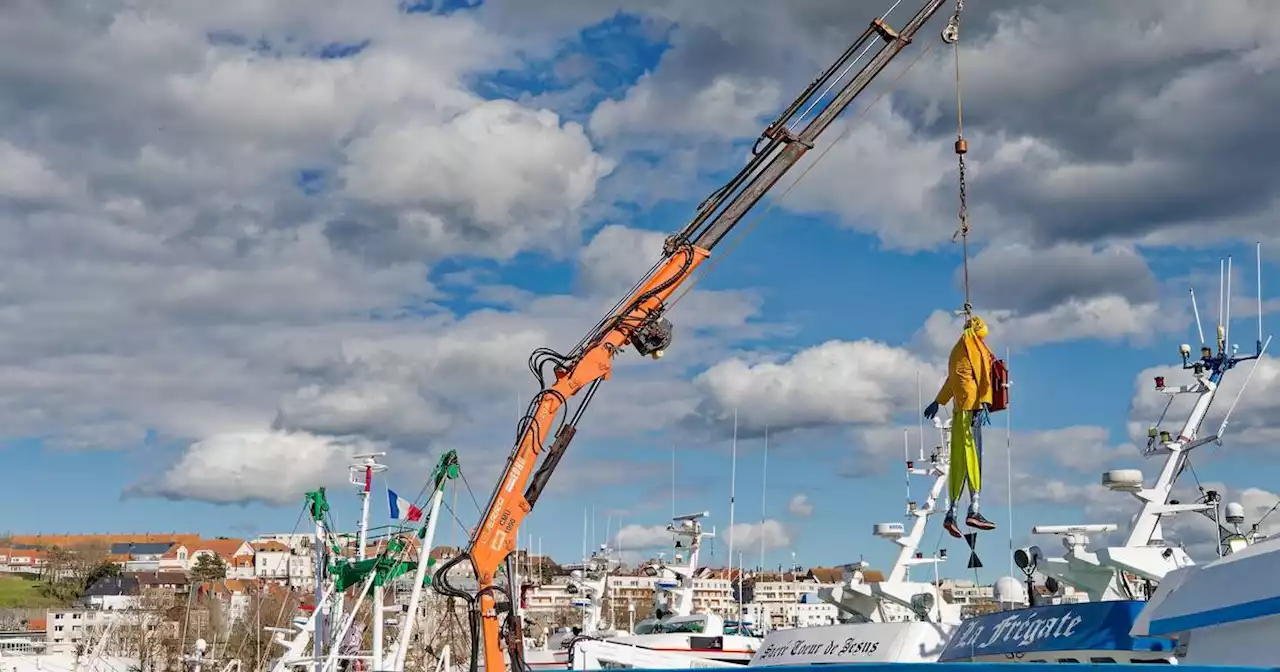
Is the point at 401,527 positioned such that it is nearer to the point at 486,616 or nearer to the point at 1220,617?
the point at 486,616

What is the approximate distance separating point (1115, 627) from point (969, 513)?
3.18 metres

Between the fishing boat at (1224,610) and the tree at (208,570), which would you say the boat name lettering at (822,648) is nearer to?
the fishing boat at (1224,610)

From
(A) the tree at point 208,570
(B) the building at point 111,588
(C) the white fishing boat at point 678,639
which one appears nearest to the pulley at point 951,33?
(C) the white fishing boat at point 678,639

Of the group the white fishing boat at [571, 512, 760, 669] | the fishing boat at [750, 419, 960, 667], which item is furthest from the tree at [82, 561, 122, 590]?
the fishing boat at [750, 419, 960, 667]

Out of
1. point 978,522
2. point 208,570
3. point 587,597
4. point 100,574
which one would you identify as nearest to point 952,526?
point 978,522

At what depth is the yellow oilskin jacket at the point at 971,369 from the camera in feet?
63.2

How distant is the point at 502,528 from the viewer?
20.9 metres

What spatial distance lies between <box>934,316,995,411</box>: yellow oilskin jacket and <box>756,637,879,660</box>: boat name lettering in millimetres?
8033

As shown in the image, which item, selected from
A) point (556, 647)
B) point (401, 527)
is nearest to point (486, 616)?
point (401, 527)

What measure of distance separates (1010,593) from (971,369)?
31.5 feet

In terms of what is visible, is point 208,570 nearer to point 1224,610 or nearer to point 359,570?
point 359,570

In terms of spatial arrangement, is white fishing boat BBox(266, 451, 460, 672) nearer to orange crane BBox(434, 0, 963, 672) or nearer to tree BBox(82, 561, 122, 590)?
orange crane BBox(434, 0, 963, 672)

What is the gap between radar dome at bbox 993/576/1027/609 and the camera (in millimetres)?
26953

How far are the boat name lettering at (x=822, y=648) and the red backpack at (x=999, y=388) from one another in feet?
26.0
